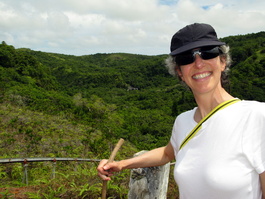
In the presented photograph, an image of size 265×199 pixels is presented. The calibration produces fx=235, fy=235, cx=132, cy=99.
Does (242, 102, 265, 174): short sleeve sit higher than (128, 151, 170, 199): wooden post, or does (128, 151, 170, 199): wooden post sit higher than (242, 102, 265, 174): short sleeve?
(242, 102, 265, 174): short sleeve

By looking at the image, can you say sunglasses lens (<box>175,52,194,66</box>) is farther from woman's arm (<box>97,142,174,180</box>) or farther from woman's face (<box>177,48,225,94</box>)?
woman's arm (<box>97,142,174,180</box>)

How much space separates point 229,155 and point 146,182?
100 cm

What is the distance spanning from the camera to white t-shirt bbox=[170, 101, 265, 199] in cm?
100

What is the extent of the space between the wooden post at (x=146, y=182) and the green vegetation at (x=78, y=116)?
0.68 meters

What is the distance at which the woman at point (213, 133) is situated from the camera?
102 cm

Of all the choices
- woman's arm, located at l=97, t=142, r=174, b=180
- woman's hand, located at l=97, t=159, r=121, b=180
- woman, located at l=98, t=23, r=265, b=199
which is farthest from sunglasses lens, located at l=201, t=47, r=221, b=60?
woman's hand, located at l=97, t=159, r=121, b=180

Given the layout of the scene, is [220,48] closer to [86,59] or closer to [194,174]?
[194,174]

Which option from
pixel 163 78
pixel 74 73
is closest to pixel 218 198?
pixel 74 73

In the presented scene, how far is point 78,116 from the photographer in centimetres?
2000

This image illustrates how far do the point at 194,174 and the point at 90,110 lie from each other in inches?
1063

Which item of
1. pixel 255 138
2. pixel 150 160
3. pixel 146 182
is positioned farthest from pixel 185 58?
pixel 146 182

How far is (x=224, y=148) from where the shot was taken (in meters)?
1.06

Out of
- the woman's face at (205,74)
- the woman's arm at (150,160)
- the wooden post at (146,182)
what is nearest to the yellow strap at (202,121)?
the woman's face at (205,74)

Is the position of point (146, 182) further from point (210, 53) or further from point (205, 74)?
point (210, 53)
